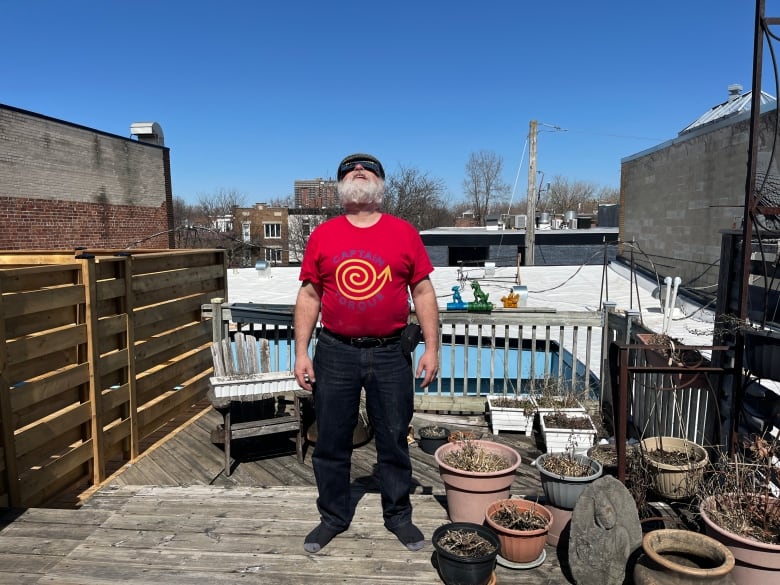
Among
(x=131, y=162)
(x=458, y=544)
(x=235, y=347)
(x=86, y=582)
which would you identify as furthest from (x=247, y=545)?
(x=131, y=162)

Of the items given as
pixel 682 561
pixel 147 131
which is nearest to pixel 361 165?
pixel 682 561

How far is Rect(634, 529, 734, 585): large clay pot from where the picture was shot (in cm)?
174

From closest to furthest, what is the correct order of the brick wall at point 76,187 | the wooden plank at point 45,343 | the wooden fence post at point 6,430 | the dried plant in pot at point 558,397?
the wooden fence post at point 6,430, the wooden plank at point 45,343, the dried plant in pot at point 558,397, the brick wall at point 76,187

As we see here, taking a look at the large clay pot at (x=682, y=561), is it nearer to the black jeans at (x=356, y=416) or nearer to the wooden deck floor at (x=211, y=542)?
the wooden deck floor at (x=211, y=542)

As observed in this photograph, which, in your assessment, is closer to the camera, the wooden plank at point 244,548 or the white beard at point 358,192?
the wooden plank at point 244,548

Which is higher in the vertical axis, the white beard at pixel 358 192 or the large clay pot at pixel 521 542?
the white beard at pixel 358 192

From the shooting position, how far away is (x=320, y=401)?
7.91ft

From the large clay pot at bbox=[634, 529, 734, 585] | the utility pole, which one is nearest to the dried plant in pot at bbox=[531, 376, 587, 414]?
Result: the large clay pot at bbox=[634, 529, 734, 585]

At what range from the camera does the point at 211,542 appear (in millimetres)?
2412

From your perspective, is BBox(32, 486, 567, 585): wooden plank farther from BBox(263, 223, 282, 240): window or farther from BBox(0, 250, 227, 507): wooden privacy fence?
BBox(263, 223, 282, 240): window

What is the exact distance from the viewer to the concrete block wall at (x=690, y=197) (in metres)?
10.7

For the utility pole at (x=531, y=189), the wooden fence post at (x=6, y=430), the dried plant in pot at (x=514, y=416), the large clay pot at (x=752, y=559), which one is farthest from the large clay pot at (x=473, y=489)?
the utility pole at (x=531, y=189)

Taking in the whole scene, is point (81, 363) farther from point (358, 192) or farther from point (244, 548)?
point (358, 192)

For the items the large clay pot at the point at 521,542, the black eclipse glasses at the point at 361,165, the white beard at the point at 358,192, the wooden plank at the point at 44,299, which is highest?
the black eclipse glasses at the point at 361,165
